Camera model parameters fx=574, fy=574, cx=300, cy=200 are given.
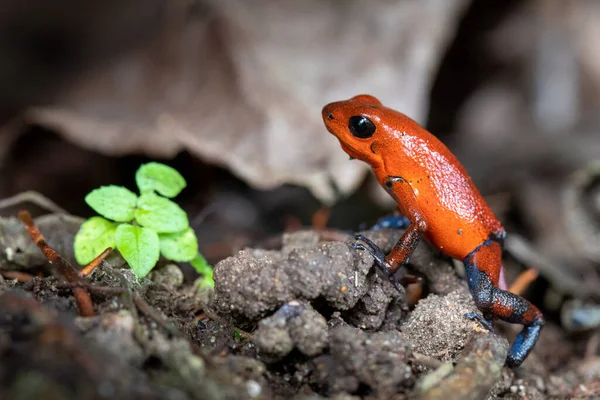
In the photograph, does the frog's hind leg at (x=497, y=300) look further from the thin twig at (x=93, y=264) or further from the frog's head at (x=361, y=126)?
the thin twig at (x=93, y=264)

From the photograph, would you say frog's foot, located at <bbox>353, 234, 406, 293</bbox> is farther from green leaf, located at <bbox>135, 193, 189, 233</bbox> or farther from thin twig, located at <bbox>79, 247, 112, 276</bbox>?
thin twig, located at <bbox>79, 247, 112, 276</bbox>

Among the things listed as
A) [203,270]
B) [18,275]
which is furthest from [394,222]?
A: [18,275]

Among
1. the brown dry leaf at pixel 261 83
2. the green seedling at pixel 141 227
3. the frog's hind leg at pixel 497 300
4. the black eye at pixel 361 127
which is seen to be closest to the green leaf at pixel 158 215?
the green seedling at pixel 141 227

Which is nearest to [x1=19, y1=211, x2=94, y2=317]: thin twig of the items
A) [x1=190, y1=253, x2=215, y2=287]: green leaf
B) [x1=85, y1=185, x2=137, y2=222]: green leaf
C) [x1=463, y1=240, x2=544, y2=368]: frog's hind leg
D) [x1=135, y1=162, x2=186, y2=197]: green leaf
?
[x1=85, y1=185, x2=137, y2=222]: green leaf

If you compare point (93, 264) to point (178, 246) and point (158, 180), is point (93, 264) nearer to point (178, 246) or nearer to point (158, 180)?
point (178, 246)

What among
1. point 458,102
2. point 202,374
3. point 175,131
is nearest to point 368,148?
point 202,374

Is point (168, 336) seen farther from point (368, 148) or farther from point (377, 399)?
point (368, 148)
